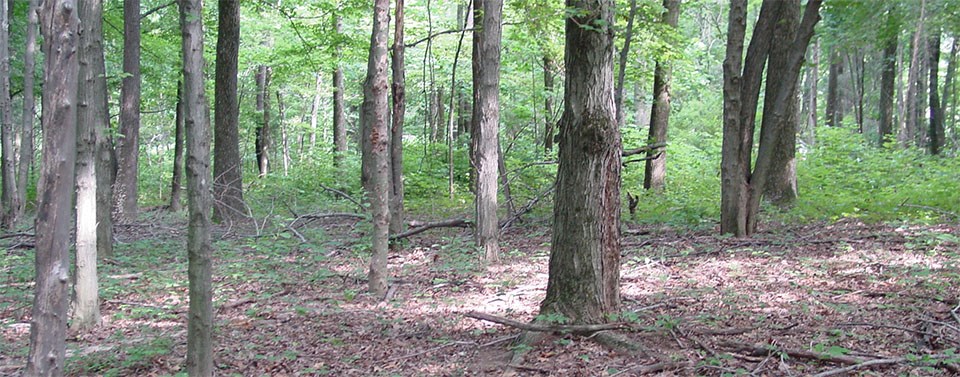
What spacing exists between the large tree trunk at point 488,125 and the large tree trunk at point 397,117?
114 centimetres

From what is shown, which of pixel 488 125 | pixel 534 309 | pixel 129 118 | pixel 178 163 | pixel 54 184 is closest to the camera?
pixel 54 184

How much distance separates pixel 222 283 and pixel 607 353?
6.01m

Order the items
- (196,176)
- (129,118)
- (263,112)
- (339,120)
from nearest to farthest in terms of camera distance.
Answer: (196,176) → (129,118) → (339,120) → (263,112)

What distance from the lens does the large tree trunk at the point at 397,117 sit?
8984 millimetres

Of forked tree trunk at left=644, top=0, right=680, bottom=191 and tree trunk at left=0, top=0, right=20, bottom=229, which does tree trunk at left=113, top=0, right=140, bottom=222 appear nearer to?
tree trunk at left=0, top=0, right=20, bottom=229

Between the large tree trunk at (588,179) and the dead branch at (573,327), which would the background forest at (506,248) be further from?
the large tree trunk at (588,179)

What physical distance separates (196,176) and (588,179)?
2834 millimetres

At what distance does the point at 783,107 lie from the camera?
9406 millimetres

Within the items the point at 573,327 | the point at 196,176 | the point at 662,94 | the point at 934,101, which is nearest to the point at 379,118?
the point at 196,176

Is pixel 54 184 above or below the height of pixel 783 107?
below

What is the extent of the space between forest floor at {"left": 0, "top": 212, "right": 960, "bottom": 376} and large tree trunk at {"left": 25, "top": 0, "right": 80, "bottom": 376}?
5.89 ft

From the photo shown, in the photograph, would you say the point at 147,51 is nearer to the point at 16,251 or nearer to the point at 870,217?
the point at 16,251

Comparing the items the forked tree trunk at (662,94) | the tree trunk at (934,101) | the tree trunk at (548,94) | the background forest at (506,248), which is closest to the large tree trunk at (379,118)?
the background forest at (506,248)

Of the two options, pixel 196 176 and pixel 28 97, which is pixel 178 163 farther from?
pixel 196 176
